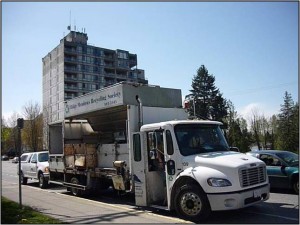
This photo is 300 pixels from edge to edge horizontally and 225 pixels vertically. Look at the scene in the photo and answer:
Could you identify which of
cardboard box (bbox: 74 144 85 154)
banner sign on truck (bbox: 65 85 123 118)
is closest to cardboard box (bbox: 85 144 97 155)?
cardboard box (bbox: 74 144 85 154)

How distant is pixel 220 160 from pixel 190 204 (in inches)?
50.0

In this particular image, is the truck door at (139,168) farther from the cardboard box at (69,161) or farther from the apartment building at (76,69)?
the apartment building at (76,69)

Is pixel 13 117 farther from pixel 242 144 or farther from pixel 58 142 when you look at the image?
pixel 58 142

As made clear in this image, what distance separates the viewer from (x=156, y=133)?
9.63m

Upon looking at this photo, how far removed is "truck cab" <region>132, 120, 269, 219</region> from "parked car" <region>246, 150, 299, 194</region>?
392 cm

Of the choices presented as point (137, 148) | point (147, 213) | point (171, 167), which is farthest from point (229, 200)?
point (137, 148)

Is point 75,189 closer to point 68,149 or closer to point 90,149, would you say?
point 68,149

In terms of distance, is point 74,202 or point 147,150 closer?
point 147,150

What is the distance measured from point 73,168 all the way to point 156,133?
546cm

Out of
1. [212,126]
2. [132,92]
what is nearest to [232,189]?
[212,126]

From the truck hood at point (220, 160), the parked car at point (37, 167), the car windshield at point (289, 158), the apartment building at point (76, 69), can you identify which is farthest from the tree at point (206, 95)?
the truck hood at point (220, 160)

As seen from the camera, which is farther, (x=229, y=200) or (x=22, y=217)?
(x=22, y=217)

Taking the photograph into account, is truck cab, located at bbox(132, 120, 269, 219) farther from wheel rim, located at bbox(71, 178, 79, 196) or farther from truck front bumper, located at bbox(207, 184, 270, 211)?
wheel rim, located at bbox(71, 178, 79, 196)

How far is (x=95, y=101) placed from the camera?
41.2ft
